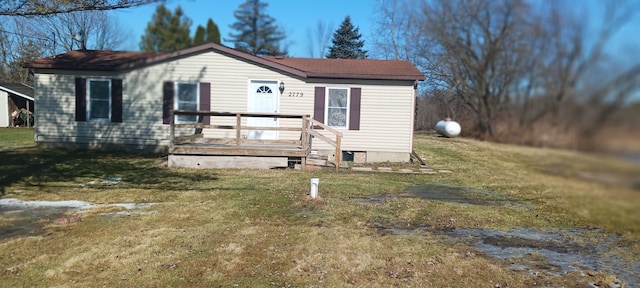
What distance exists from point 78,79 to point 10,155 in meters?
2.93

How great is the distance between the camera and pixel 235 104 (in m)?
13.7

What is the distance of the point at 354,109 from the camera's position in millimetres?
13930

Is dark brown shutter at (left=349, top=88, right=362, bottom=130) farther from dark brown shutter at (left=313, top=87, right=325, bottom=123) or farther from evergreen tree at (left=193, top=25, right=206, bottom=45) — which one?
evergreen tree at (left=193, top=25, right=206, bottom=45)

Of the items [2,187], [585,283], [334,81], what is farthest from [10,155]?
[585,283]

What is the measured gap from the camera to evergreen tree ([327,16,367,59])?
509 cm

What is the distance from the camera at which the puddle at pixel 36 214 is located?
585 centimetres

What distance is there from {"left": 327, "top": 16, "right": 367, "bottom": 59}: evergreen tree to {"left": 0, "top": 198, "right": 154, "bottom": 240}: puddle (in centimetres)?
396

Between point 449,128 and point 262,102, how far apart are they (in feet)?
41.5

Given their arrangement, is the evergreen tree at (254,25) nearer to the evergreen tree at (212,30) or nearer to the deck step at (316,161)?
the evergreen tree at (212,30)

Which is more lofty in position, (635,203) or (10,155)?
(635,203)

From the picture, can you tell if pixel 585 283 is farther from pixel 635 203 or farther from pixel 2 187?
pixel 2 187

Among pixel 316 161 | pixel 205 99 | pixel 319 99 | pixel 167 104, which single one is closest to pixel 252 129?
pixel 316 161

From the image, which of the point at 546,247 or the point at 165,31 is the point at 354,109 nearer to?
the point at 546,247

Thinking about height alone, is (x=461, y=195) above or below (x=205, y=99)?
below
